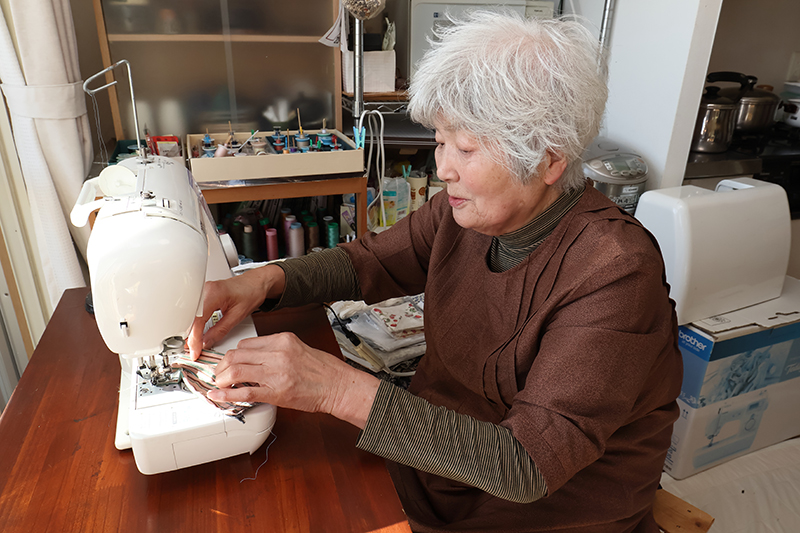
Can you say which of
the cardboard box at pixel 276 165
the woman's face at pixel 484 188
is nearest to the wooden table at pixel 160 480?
the woman's face at pixel 484 188

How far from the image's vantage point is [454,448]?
76 cm

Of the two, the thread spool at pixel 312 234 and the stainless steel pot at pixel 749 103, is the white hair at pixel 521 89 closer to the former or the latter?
the thread spool at pixel 312 234

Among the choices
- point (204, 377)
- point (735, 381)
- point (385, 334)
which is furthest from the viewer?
point (735, 381)

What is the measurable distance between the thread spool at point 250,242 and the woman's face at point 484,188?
125 centimetres

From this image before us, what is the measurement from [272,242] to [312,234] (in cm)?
16

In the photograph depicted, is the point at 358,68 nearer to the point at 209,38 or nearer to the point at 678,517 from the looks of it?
the point at 209,38

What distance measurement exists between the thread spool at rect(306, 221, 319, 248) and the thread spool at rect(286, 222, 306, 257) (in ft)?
0.13

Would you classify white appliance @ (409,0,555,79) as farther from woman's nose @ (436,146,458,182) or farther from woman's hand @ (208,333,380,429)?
woman's hand @ (208,333,380,429)

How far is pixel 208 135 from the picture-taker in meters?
2.01

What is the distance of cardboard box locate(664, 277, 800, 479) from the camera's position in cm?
160

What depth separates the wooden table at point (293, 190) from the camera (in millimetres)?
1795

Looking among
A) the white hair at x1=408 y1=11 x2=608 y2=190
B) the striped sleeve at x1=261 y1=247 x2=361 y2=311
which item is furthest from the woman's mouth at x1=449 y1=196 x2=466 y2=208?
the striped sleeve at x1=261 y1=247 x2=361 y2=311

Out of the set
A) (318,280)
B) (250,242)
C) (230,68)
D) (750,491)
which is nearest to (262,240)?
(250,242)

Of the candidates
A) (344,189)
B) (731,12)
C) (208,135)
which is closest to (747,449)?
(344,189)
